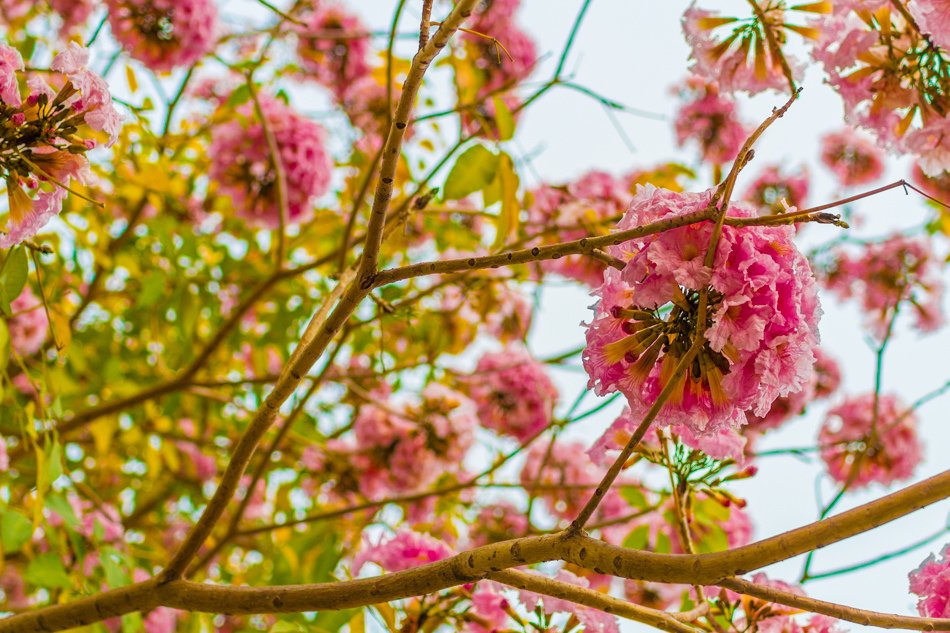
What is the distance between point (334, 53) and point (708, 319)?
254 centimetres

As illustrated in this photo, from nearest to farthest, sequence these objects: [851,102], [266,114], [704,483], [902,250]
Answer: [704,483]
[851,102]
[266,114]
[902,250]

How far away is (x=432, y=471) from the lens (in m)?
2.67

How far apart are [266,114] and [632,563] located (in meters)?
1.99

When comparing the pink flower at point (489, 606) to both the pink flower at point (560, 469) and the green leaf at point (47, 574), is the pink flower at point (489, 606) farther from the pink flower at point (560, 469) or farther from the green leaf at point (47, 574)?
the pink flower at point (560, 469)

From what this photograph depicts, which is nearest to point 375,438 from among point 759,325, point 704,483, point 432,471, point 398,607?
point 432,471

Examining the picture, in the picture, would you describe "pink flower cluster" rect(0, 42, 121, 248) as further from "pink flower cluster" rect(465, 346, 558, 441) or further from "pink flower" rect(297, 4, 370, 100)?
"pink flower" rect(297, 4, 370, 100)

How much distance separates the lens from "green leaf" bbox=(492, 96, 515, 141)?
5.26 feet

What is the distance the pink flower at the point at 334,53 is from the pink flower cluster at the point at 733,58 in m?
1.69

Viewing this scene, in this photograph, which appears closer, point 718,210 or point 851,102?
point 718,210

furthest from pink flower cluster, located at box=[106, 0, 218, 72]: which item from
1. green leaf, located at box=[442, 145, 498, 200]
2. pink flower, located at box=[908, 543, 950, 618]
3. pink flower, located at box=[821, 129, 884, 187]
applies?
pink flower, located at box=[821, 129, 884, 187]

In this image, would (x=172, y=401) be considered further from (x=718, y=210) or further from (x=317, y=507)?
(x=718, y=210)

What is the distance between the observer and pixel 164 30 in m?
2.32

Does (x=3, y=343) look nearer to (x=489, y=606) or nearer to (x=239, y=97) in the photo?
(x=489, y=606)

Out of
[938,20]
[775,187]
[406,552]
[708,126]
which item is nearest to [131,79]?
[406,552]
